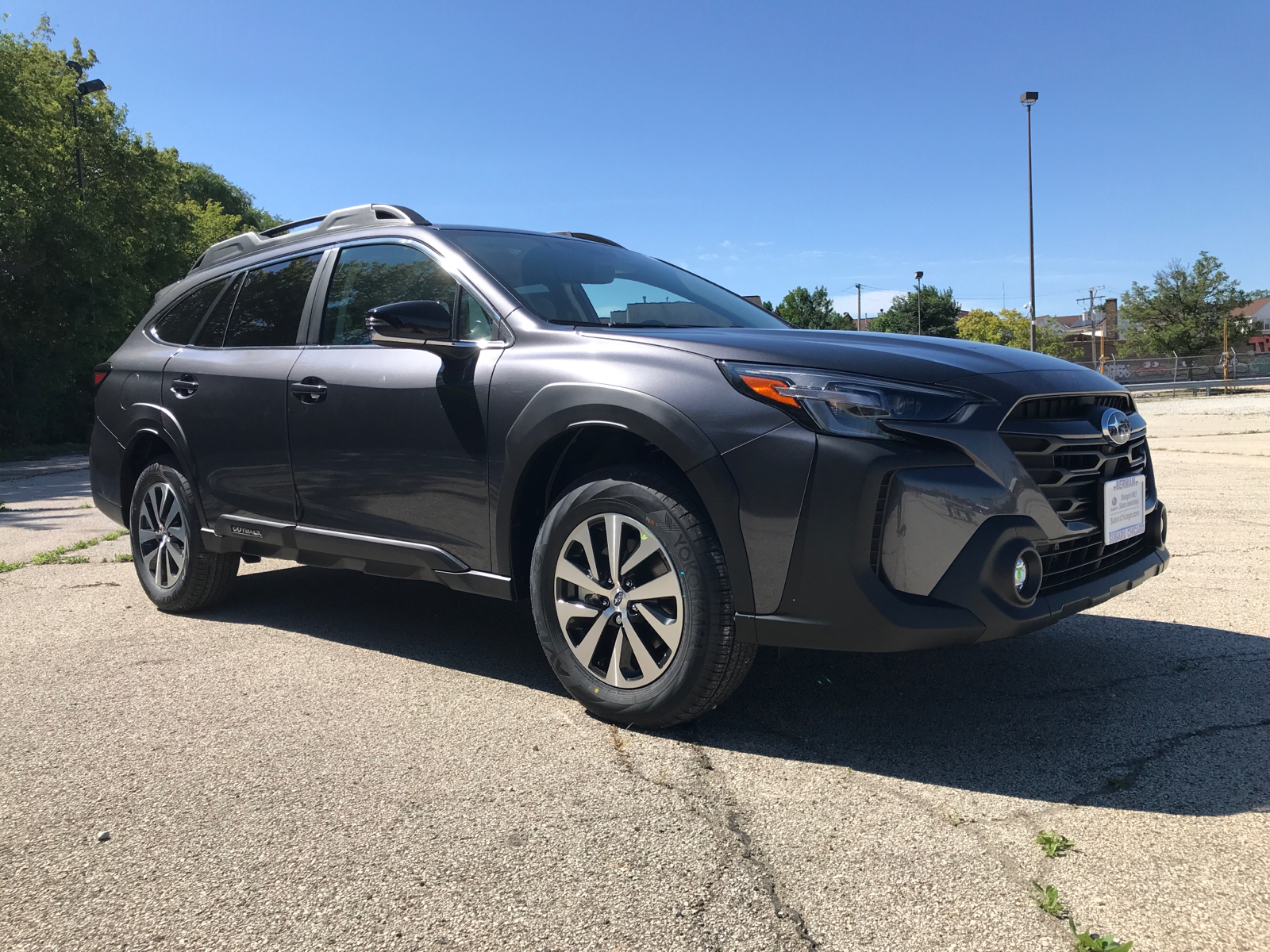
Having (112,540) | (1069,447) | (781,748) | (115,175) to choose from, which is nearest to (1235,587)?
(1069,447)

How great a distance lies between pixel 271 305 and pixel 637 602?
255 centimetres

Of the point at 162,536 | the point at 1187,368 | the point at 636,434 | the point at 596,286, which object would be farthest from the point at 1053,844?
the point at 1187,368

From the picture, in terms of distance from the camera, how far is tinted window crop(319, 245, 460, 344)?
3.85m

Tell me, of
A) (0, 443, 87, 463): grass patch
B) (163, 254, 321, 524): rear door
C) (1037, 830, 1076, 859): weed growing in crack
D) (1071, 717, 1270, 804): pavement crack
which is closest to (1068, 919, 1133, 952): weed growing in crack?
(1037, 830, 1076, 859): weed growing in crack

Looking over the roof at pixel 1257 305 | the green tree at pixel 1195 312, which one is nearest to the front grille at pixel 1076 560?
the green tree at pixel 1195 312

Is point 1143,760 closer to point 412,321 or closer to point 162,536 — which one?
point 412,321

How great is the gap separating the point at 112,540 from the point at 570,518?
5924 millimetres

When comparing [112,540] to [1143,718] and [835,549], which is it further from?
[1143,718]

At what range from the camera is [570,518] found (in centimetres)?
318

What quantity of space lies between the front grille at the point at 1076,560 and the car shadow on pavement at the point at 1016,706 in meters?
0.48

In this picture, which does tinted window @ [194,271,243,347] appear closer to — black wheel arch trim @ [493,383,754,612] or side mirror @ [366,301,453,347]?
side mirror @ [366,301,453,347]

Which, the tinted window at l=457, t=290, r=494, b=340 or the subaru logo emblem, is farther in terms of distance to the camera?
the tinted window at l=457, t=290, r=494, b=340

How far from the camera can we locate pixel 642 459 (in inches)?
126

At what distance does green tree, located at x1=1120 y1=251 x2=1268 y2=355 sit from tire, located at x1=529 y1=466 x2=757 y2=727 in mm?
65317
